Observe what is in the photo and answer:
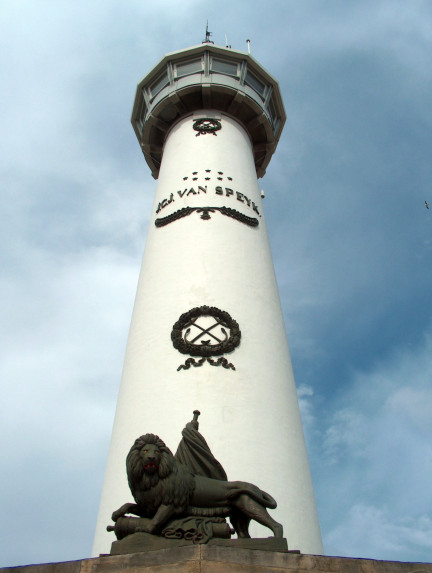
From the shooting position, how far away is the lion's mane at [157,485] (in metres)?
6.87

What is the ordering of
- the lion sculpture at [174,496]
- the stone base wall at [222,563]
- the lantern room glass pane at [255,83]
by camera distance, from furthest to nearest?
the lantern room glass pane at [255,83], the lion sculpture at [174,496], the stone base wall at [222,563]

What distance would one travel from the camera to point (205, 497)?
7.12m

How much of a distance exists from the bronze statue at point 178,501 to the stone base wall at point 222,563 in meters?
0.55

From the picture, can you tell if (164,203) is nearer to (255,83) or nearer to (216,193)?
(216,193)

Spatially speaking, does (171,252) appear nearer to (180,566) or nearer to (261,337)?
(261,337)

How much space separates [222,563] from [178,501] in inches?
46.0

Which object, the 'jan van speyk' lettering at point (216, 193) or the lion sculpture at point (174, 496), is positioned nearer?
the lion sculpture at point (174, 496)

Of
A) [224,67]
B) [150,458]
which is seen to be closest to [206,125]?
[224,67]

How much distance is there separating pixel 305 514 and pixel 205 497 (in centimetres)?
501

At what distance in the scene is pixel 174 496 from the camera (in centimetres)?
691

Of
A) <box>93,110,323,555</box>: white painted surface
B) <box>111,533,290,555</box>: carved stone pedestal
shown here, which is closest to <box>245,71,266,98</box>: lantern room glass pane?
<box>93,110,323,555</box>: white painted surface

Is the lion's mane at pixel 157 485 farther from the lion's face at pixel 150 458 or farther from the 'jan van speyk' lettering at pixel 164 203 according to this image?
the 'jan van speyk' lettering at pixel 164 203

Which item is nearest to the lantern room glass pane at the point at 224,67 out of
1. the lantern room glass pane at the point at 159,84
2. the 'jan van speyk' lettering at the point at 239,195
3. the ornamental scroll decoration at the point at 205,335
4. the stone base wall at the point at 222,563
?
the lantern room glass pane at the point at 159,84

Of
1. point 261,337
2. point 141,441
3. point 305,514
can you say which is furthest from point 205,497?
point 261,337
